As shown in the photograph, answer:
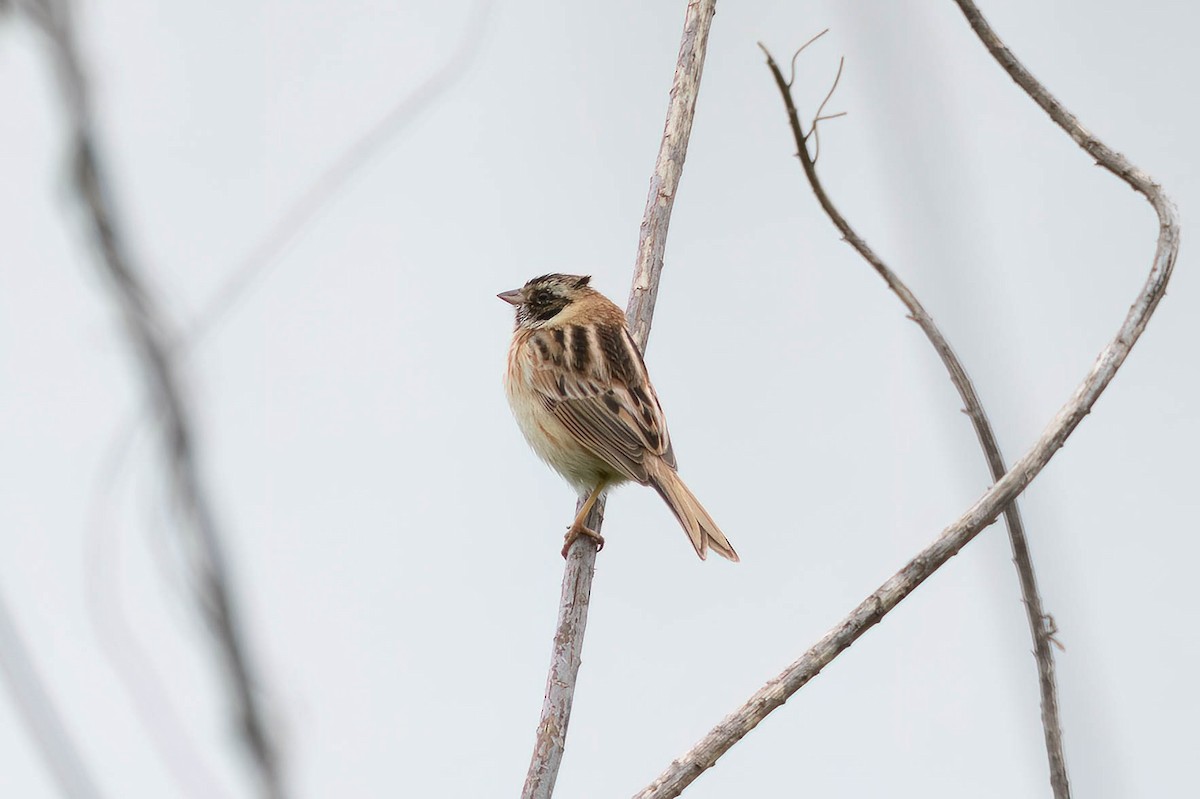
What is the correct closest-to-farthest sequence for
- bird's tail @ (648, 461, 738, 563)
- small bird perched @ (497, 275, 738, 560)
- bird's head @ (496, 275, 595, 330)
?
bird's tail @ (648, 461, 738, 563), small bird perched @ (497, 275, 738, 560), bird's head @ (496, 275, 595, 330)

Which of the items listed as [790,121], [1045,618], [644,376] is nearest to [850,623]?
[1045,618]

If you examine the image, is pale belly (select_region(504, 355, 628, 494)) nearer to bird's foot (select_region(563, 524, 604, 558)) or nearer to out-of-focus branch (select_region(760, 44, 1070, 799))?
bird's foot (select_region(563, 524, 604, 558))

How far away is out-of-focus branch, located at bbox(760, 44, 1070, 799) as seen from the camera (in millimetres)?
2816

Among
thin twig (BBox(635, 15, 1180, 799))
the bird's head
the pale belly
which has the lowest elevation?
thin twig (BBox(635, 15, 1180, 799))

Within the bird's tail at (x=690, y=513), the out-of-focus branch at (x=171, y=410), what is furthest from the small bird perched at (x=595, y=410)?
the out-of-focus branch at (x=171, y=410)

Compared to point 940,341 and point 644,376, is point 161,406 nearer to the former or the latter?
A: point 940,341

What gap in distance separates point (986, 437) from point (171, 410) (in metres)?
2.59

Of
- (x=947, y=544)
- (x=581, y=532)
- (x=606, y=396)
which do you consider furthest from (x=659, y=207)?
(x=947, y=544)

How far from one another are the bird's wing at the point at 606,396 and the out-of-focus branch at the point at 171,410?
3820 millimetres

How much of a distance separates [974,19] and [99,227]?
105 inches

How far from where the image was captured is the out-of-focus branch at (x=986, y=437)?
2.82 m

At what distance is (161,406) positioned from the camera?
800mm

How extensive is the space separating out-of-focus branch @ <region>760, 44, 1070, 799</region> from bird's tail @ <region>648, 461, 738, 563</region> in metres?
1.54

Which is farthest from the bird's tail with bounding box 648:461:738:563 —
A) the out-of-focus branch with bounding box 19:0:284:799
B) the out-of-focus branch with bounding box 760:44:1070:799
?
the out-of-focus branch with bounding box 19:0:284:799
